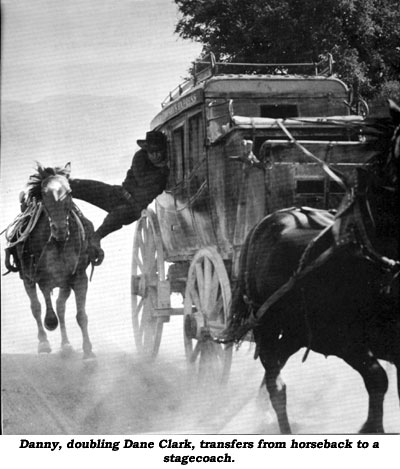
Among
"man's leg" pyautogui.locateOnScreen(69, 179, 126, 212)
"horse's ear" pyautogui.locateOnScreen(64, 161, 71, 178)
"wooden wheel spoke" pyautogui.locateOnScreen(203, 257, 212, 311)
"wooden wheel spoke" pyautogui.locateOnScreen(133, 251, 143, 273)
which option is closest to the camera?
"wooden wheel spoke" pyautogui.locateOnScreen(203, 257, 212, 311)

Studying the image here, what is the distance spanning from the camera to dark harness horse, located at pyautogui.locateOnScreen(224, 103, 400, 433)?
5.07m

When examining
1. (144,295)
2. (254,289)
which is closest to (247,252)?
(254,289)

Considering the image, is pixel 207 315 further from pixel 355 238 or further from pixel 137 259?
pixel 137 259

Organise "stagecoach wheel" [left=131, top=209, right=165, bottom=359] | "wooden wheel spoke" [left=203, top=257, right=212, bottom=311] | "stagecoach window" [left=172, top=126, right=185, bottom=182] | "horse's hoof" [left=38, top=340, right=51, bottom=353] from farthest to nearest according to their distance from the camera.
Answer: "stagecoach wheel" [left=131, top=209, right=165, bottom=359], "horse's hoof" [left=38, top=340, right=51, bottom=353], "stagecoach window" [left=172, top=126, right=185, bottom=182], "wooden wheel spoke" [left=203, top=257, right=212, bottom=311]

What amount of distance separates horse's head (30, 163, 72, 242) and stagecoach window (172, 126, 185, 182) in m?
0.99

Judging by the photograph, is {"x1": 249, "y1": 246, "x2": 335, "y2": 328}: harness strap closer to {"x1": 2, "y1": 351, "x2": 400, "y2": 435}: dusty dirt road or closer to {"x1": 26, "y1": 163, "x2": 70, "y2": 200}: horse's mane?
{"x1": 2, "y1": 351, "x2": 400, "y2": 435}: dusty dirt road

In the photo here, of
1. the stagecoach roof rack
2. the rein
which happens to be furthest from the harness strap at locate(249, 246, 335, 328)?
the stagecoach roof rack

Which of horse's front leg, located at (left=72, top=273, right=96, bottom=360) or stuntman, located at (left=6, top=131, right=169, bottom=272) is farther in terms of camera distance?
horse's front leg, located at (left=72, top=273, right=96, bottom=360)

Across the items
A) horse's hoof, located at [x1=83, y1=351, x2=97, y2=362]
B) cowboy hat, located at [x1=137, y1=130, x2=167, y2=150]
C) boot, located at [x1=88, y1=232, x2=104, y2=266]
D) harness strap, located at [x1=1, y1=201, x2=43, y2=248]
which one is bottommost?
horse's hoof, located at [x1=83, y1=351, x2=97, y2=362]

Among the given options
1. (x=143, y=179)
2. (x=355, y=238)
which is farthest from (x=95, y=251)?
(x=355, y=238)

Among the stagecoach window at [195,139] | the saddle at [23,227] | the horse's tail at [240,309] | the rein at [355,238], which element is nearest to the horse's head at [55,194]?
the saddle at [23,227]

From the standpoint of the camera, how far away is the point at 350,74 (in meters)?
7.95

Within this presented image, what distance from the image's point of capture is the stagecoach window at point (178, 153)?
761cm

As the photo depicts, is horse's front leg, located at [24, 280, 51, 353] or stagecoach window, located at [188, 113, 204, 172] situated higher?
stagecoach window, located at [188, 113, 204, 172]
